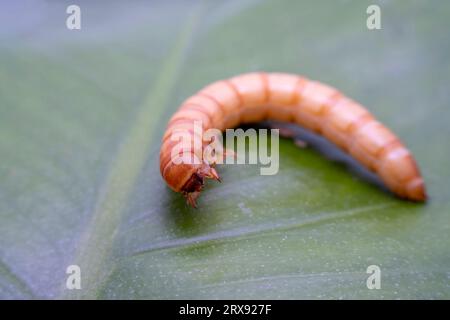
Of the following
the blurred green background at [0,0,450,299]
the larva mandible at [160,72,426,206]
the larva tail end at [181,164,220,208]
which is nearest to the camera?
the blurred green background at [0,0,450,299]

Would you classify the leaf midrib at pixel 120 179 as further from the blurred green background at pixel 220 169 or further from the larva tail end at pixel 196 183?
the larva tail end at pixel 196 183

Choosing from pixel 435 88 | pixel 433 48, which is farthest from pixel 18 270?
pixel 433 48

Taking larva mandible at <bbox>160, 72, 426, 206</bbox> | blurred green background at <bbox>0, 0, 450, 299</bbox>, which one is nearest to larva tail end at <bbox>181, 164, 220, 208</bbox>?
blurred green background at <bbox>0, 0, 450, 299</bbox>

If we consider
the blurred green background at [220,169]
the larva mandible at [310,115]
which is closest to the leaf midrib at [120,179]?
the blurred green background at [220,169]

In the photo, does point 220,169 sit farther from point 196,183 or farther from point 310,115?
point 310,115

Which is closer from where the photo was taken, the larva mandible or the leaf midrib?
the leaf midrib

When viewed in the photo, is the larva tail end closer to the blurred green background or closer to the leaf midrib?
the blurred green background

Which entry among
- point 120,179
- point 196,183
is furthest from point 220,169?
point 120,179
